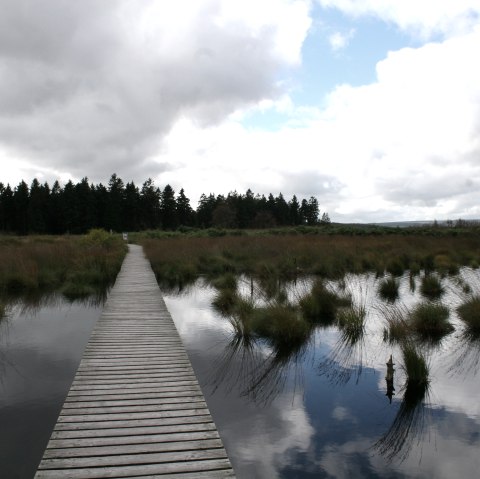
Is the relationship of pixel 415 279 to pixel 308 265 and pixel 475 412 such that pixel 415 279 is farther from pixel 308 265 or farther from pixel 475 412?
pixel 475 412

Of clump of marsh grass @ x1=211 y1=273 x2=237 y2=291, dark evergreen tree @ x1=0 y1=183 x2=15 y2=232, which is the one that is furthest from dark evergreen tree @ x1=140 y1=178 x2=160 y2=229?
clump of marsh grass @ x1=211 y1=273 x2=237 y2=291

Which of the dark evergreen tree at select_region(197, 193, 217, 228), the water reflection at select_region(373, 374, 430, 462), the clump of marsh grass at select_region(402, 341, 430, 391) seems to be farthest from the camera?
the dark evergreen tree at select_region(197, 193, 217, 228)

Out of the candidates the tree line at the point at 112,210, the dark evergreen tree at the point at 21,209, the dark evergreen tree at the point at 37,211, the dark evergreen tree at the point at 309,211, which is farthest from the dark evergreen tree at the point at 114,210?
the dark evergreen tree at the point at 309,211

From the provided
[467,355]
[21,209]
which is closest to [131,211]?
[21,209]

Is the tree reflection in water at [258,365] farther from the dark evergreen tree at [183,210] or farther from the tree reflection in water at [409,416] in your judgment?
the dark evergreen tree at [183,210]

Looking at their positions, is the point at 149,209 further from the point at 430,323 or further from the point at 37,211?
the point at 430,323

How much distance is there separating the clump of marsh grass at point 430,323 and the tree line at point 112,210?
4887 cm

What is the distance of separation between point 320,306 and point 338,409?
176 inches

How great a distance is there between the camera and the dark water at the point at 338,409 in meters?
4.52

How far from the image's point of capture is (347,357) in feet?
25.0

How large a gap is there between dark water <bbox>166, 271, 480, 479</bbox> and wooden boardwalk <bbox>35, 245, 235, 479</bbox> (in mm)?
696

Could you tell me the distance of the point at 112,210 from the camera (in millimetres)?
57344

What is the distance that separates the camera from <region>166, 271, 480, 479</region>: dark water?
14.8ft

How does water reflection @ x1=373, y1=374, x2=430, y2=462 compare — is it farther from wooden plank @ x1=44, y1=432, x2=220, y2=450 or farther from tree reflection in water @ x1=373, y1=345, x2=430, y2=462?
wooden plank @ x1=44, y1=432, x2=220, y2=450
